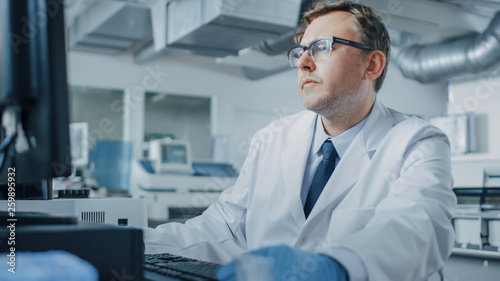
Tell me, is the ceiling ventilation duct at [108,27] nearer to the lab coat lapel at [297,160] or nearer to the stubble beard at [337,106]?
the lab coat lapel at [297,160]

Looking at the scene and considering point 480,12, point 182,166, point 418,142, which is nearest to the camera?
point 418,142

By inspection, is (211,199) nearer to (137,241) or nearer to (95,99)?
(95,99)

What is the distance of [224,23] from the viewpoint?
3.25m

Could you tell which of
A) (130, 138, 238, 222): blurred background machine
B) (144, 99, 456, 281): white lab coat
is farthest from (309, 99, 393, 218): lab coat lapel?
(130, 138, 238, 222): blurred background machine

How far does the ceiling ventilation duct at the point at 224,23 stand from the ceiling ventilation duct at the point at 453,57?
239 centimetres

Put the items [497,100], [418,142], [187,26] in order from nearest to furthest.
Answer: [418,142] → [187,26] → [497,100]

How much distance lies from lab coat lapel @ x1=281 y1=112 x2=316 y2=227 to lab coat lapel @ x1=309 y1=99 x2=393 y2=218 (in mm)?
71

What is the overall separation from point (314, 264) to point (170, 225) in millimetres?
683

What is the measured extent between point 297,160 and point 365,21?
44 cm

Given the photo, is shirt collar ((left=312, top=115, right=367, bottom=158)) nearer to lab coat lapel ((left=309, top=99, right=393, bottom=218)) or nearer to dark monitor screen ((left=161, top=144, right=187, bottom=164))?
lab coat lapel ((left=309, top=99, right=393, bottom=218))

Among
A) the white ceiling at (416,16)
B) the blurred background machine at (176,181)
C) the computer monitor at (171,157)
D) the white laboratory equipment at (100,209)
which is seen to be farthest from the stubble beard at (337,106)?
the computer monitor at (171,157)

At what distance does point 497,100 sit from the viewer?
171 inches

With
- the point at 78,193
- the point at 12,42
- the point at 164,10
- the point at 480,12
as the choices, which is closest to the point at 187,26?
the point at 164,10

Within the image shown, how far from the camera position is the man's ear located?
1.46m
